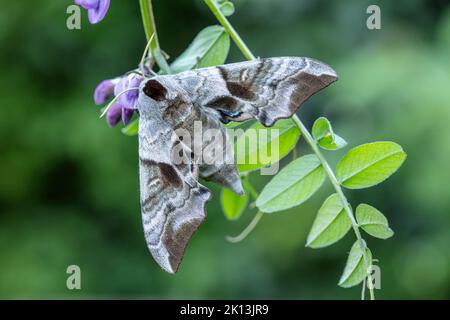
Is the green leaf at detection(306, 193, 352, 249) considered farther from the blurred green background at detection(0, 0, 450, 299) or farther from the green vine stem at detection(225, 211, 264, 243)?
the blurred green background at detection(0, 0, 450, 299)

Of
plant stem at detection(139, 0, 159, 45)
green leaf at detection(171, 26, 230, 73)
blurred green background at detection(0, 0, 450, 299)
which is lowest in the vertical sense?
blurred green background at detection(0, 0, 450, 299)

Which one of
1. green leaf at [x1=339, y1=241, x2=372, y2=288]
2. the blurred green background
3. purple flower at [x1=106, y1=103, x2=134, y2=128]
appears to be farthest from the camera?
the blurred green background

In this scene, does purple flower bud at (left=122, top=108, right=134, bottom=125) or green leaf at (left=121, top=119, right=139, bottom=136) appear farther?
green leaf at (left=121, top=119, right=139, bottom=136)

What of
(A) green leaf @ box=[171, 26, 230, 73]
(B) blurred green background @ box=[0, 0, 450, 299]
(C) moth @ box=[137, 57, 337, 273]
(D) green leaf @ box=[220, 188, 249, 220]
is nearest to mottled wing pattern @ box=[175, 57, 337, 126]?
(C) moth @ box=[137, 57, 337, 273]

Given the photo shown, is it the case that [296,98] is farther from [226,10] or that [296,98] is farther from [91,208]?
[91,208]

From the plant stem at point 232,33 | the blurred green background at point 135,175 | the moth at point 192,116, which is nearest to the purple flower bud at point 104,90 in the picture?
the moth at point 192,116

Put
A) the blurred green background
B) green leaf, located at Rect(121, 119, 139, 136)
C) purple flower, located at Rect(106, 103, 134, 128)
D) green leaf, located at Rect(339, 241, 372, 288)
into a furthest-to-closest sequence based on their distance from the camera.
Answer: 1. the blurred green background
2. green leaf, located at Rect(121, 119, 139, 136)
3. purple flower, located at Rect(106, 103, 134, 128)
4. green leaf, located at Rect(339, 241, 372, 288)

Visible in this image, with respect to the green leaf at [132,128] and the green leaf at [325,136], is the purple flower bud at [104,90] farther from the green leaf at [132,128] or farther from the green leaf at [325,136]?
the green leaf at [325,136]
